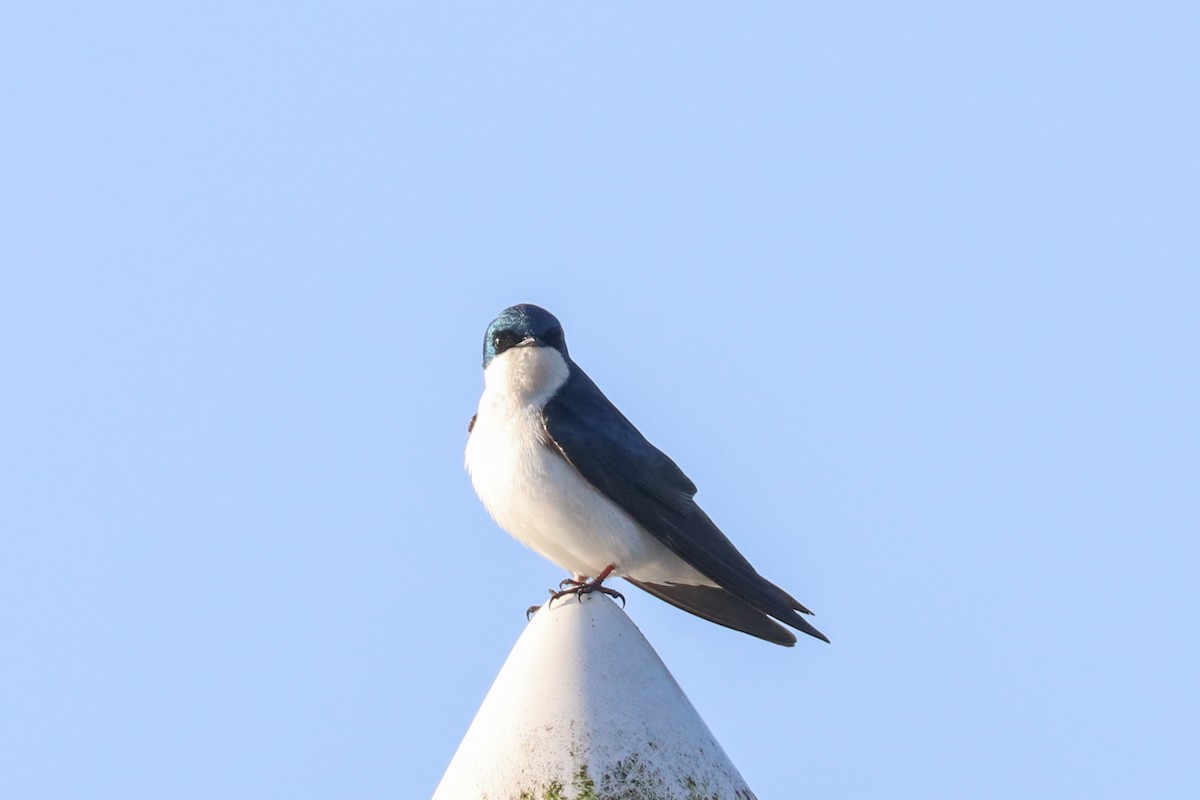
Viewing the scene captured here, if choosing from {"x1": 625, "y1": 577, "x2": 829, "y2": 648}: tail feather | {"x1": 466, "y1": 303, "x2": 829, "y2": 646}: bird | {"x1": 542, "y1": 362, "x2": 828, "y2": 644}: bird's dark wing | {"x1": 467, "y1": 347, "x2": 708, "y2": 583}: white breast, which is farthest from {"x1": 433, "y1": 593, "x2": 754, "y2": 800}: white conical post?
{"x1": 625, "y1": 577, "x2": 829, "y2": 648}: tail feather

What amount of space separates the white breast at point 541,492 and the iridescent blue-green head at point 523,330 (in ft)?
0.19

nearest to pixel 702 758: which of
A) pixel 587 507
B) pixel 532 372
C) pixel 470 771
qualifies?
pixel 470 771

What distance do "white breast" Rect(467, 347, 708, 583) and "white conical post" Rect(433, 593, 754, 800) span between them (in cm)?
163

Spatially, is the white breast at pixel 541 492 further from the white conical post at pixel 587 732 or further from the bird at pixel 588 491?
the white conical post at pixel 587 732

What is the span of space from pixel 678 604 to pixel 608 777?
2.93m

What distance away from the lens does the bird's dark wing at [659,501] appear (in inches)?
332

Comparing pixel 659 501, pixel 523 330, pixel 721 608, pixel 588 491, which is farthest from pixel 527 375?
pixel 721 608

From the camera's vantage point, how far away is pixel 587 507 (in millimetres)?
8312

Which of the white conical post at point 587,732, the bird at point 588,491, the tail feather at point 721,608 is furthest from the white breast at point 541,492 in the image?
the white conical post at point 587,732

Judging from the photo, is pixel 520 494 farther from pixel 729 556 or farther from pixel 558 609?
pixel 558 609

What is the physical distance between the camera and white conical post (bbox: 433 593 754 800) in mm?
6047

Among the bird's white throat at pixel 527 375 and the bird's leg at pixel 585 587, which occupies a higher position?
the bird's white throat at pixel 527 375

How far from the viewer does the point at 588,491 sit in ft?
27.5

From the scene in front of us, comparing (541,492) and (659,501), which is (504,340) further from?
(659,501)
